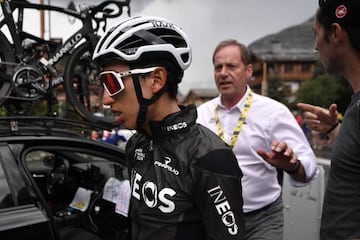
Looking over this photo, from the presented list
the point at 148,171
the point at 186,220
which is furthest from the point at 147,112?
the point at 186,220

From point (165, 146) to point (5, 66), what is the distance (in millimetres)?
3098

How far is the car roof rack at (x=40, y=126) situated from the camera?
2.61 metres

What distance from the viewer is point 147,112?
1.62 metres

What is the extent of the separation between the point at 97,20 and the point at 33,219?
3.43 m

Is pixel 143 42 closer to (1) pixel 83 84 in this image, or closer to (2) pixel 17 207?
(2) pixel 17 207

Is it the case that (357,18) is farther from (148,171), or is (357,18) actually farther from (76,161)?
(76,161)

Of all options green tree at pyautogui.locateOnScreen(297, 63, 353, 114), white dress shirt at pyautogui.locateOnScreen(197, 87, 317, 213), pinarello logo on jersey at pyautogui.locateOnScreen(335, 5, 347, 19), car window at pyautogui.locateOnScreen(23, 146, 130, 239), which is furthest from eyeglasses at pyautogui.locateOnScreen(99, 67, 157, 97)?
green tree at pyautogui.locateOnScreen(297, 63, 353, 114)

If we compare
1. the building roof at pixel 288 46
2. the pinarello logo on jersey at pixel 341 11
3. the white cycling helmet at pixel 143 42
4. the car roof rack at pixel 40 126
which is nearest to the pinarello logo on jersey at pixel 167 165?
the white cycling helmet at pixel 143 42

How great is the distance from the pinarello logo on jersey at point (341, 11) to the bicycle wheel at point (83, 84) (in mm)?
3242

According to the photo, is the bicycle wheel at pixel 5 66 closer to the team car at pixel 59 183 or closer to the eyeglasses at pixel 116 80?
the team car at pixel 59 183

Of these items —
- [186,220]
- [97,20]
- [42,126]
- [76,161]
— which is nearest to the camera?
[186,220]

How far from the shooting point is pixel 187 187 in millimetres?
1476

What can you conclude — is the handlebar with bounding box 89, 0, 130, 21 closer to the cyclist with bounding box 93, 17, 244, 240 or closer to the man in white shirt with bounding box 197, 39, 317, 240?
the man in white shirt with bounding box 197, 39, 317, 240

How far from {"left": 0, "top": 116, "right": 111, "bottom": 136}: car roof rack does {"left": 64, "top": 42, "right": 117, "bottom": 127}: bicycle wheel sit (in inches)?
54.0
